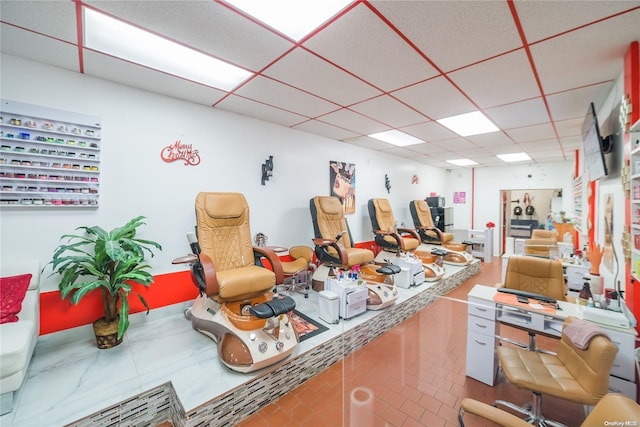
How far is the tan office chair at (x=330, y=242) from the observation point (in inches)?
136

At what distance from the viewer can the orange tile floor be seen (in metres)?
1.82

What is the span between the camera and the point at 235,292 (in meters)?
2.17

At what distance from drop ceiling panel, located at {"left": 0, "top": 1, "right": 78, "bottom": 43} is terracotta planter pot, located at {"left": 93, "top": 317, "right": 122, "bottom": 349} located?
7.43ft

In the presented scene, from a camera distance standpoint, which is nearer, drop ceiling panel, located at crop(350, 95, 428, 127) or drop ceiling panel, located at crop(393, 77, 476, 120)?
drop ceiling panel, located at crop(393, 77, 476, 120)

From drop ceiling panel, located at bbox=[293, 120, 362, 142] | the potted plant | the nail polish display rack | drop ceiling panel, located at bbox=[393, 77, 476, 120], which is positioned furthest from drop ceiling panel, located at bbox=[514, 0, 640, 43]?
the nail polish display rack

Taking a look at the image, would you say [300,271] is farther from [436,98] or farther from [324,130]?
[436,98]

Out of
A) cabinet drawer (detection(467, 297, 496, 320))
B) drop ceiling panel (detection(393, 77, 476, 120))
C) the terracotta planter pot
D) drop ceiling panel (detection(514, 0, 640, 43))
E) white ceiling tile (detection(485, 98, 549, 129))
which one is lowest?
the terracotta planter pot

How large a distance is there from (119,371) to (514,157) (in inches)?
304

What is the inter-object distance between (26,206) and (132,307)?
1.23 meters

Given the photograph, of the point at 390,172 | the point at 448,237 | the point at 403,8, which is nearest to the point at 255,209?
the point at 403,8

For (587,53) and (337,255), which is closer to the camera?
(587,53)

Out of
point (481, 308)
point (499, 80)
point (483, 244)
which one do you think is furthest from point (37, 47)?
point (483, 244)

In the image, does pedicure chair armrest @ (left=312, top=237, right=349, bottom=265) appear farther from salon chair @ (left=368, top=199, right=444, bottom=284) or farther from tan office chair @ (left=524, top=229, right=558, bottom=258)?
tan office chair @ (left=524, top=229, right=558, bottom=258)

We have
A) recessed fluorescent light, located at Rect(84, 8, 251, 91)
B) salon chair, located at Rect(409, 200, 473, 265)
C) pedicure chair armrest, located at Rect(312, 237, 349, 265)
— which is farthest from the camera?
salon chair, located at Rect(409, 200, 473, 265)
